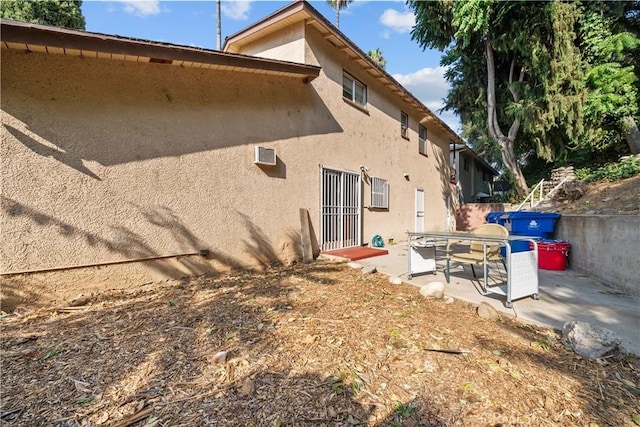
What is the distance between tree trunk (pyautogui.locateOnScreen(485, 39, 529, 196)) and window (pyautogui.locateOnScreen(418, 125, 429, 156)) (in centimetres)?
414

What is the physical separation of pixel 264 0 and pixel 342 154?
15.0 feet

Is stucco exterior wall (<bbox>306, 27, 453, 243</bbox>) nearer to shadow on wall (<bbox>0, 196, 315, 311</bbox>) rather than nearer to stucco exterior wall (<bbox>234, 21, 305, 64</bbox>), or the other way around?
stucco exterior wall (<bbox>234, 21, 305, 64</bbox>)

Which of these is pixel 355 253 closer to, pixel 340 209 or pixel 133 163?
pixel 340 209

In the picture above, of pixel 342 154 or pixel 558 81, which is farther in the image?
pixel 558 81

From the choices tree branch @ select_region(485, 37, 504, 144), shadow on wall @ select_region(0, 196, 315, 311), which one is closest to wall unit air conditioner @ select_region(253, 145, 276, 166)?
shadow on wall @ select_region(0, 196, 315, 311)

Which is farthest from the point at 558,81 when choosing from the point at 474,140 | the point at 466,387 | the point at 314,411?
the point at 474,140

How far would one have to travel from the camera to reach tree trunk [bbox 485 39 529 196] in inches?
520

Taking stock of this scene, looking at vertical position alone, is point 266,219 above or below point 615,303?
above

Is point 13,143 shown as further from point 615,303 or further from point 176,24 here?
point 615,303

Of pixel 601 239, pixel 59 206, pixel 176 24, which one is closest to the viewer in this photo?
pixel 59 206

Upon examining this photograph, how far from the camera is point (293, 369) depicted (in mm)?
2252

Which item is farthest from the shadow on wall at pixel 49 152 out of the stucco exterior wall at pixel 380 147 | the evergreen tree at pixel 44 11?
the evergreen tree at pixel 44 11

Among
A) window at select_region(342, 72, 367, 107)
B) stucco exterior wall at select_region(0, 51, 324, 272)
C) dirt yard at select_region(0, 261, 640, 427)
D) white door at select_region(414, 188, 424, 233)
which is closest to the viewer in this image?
dirt yard at select_region(0, 261, 640, 427)

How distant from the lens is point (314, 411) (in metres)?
1.83
